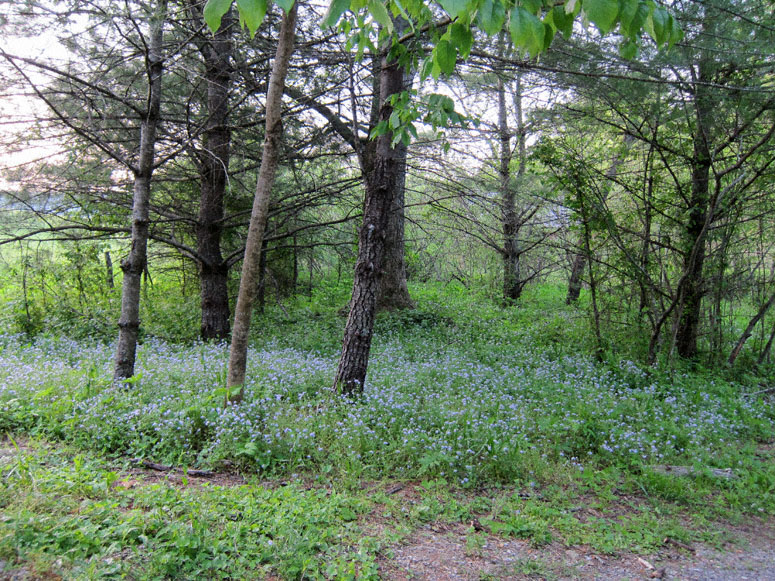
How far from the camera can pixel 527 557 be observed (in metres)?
3.25

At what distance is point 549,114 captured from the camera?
8.65m

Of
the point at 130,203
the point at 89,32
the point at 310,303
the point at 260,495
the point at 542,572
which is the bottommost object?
the point at 542,572

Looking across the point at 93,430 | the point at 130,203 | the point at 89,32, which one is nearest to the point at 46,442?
the point at 93,430

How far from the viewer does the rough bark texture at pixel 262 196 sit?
4.24 metres

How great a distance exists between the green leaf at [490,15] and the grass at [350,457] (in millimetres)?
2883

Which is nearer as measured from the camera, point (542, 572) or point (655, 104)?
point (542, 572)

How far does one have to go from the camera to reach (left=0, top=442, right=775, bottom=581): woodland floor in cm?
306

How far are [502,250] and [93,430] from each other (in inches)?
468

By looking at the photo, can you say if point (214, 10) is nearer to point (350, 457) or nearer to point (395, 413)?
point (350, 457)

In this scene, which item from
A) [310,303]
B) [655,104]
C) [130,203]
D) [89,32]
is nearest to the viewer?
[89,32]

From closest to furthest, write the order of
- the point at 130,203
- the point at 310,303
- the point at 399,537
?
the point at 399,537, the point at 130,203, the point at 310,303

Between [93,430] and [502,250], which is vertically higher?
[502,250]

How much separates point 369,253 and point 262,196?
64.1 inches

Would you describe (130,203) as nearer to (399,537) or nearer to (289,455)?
(289,455)
